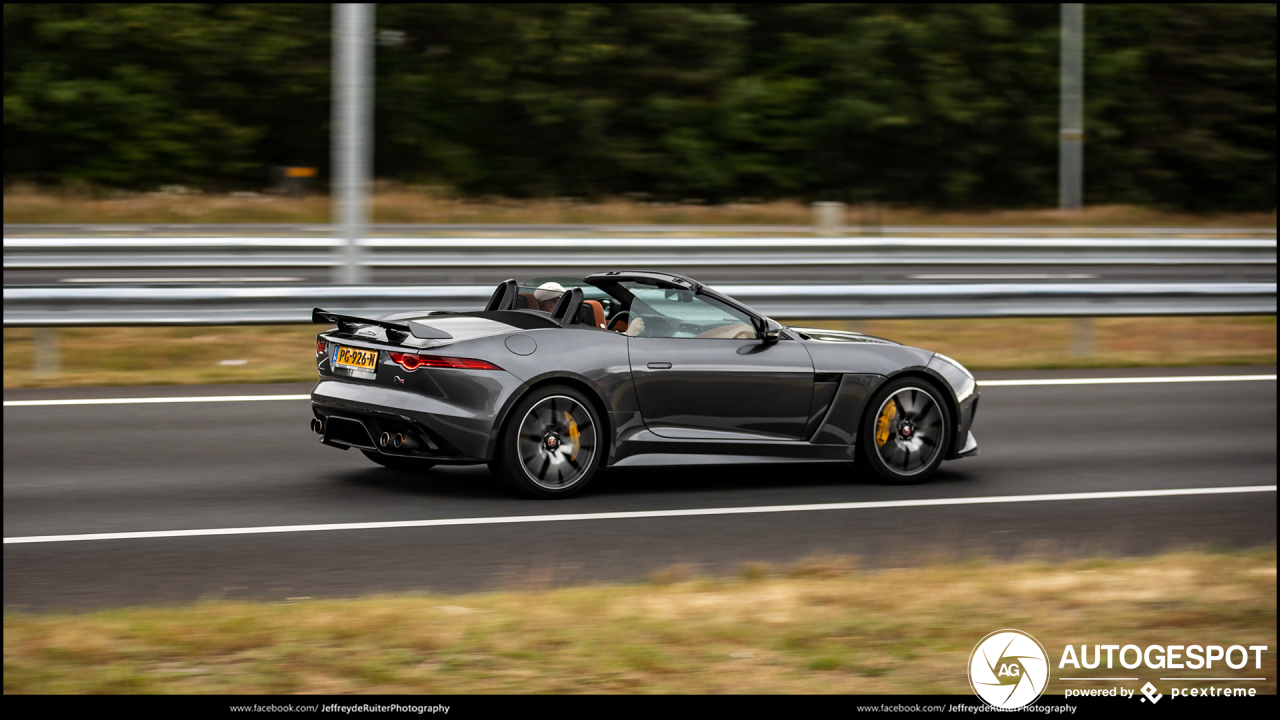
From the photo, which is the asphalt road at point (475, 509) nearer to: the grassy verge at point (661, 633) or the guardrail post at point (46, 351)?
the grassy verge at point (661, 633)

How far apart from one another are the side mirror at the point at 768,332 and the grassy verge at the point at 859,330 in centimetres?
529

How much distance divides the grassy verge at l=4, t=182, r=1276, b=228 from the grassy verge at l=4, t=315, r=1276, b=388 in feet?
42.2

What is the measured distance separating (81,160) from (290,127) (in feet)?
16.3

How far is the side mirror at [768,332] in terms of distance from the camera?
8.40 meters

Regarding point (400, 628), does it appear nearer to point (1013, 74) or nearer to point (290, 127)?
point (290, 127)

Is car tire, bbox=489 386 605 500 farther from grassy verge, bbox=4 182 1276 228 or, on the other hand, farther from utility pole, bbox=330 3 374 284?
grassy verge, bbox=4 182 1276 228

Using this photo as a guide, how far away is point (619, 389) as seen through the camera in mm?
7980


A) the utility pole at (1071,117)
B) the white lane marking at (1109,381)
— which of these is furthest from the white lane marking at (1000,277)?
the utility pole at (1071,117)

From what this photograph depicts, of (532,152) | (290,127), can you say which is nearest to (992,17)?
(532,152)

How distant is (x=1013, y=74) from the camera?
4144 cm

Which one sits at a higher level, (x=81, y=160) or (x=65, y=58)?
(x=65, y=58)

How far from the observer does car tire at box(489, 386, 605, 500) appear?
7.79 metres

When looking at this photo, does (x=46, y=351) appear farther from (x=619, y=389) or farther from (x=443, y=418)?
(x=619, y=389)
